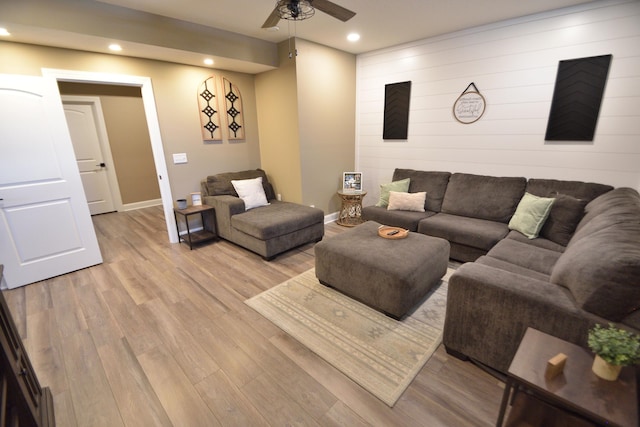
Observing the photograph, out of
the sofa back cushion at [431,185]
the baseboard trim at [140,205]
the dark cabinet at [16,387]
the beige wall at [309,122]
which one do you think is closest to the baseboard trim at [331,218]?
the beige wall at [309,122]

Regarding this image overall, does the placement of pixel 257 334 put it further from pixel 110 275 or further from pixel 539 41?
pixel 539 41

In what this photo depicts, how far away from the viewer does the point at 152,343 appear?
2057mm

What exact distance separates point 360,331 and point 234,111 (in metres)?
3.66

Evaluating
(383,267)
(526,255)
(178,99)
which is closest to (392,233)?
(383,267)

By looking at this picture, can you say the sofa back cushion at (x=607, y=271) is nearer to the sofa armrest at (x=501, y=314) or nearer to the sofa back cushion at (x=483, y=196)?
the sofa armrest at (x=501, y=314)

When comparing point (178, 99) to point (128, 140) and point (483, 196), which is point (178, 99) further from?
point (483, 196)

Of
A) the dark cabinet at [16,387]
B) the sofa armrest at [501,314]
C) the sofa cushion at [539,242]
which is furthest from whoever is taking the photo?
the sofa cushion at [539,242]

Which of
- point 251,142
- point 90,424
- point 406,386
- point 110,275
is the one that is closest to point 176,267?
point 110,275

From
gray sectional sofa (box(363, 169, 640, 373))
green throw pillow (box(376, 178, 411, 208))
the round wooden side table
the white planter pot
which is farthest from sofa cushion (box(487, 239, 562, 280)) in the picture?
the round wooden side table

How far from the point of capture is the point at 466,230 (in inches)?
118

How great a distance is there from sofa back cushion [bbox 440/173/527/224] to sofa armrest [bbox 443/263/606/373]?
181cm

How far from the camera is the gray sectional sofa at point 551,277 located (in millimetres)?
1289

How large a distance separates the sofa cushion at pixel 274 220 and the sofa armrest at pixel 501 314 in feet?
6.71

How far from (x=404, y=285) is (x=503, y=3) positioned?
2.89 m
